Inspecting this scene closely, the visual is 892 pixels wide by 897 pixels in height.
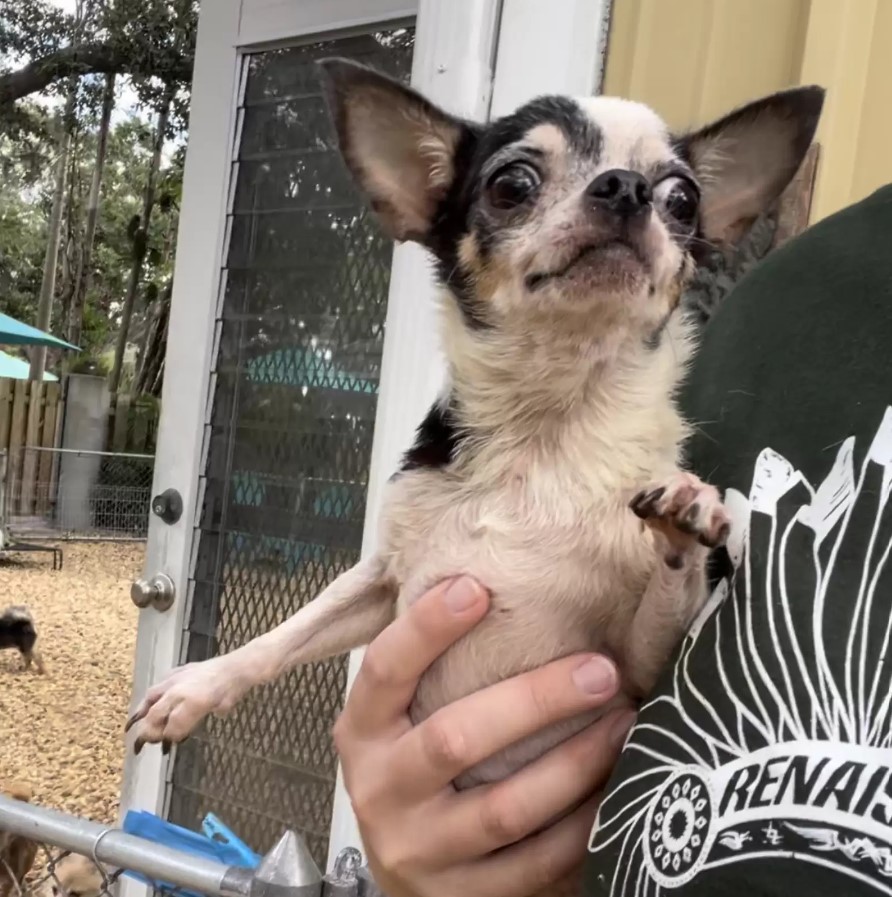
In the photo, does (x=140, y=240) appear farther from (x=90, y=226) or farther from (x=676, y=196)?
(x=676, y=196)

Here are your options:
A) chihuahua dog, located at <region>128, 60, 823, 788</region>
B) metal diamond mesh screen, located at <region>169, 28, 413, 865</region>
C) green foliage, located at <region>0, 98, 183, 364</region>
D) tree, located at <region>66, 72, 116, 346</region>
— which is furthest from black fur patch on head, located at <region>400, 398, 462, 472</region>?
tree, located at <region>66, 72, 116, 346</region>

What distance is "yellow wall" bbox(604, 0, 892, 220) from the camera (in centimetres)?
143

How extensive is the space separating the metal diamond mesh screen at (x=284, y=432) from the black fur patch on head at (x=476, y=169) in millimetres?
821

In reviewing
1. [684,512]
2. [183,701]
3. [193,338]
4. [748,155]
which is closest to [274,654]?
[183,701]

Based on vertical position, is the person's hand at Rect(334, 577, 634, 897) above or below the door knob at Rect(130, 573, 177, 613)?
above

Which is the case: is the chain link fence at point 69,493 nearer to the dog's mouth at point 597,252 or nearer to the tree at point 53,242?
the tree at point 53,242

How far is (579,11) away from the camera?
5.07 ft

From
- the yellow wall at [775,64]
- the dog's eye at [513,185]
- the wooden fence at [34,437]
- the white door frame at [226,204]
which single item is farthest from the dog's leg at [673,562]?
the wooden fence at [34,437]

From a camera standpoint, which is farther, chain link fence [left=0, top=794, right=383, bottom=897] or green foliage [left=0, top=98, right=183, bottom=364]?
green foliage [left=0, top=98, right=183, bottom=364]

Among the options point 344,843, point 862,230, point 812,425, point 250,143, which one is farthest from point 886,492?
point 250,143

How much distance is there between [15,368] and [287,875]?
577 cm

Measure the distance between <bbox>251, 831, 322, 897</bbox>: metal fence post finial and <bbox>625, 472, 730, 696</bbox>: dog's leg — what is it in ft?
1.35

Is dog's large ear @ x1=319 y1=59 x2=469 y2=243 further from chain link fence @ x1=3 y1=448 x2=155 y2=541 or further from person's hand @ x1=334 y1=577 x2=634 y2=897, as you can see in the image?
chain link fence @ x1=3 y1=448 x2=155 y2=541

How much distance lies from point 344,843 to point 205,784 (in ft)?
2.06
